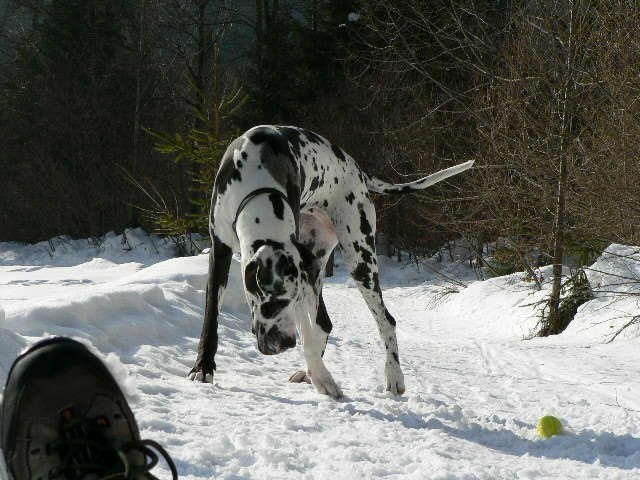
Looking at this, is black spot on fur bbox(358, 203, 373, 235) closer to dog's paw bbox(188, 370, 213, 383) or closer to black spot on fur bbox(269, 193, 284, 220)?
black spot on fur bbox(269, 193, 284, 220)

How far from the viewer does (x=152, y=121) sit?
2594 centimetres

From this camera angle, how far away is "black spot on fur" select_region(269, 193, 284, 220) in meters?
3.75

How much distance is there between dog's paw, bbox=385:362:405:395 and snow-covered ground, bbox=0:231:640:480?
0.10m

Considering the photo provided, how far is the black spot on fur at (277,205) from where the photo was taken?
3.75 metres

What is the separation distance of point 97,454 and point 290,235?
1859 millimetres

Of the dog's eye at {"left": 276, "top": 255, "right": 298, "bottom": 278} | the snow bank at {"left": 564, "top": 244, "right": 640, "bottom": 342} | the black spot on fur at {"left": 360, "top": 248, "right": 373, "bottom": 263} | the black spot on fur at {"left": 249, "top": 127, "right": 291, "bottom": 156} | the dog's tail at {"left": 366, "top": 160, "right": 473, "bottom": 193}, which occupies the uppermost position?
the black spot on fur at {"left": 249, "top": 127, "right": 291, "bottom": 156}

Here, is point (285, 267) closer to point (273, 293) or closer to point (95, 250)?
point (273, 293)

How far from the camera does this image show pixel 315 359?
4.16 m

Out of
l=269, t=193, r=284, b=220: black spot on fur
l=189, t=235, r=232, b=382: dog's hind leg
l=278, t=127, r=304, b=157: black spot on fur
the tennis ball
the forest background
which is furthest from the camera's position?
the forest background

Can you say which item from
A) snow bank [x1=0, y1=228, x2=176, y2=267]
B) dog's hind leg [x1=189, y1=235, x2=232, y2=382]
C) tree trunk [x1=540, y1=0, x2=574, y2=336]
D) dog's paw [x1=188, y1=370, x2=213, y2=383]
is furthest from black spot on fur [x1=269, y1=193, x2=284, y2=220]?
snow bank [x1=0, y1=228, x2=176, y2=267]

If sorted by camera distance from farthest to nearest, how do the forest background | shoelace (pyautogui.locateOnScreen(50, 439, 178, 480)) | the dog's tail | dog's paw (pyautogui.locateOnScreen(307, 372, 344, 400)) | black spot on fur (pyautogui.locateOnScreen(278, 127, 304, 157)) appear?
the forest background, the dog's tail, black spot on fur (pyautogui.locateOnScreen(278, 127, 304, 157)), dog's paw (pyautogui.locateOnScreen(307, 372, 344, 400)), shoelace (pyautogui.locateOnScreen(50, 439, 178, 480))

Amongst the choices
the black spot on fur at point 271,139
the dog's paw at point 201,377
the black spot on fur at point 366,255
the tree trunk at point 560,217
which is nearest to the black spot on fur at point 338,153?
the black spot on fur at point 271,139

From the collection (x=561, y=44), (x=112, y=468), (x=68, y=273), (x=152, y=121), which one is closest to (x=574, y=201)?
(x=561, y=44)

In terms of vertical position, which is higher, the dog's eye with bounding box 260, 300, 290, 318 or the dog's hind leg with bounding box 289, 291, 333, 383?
the dog's eye with bounding box 260, 300, 290, 318
